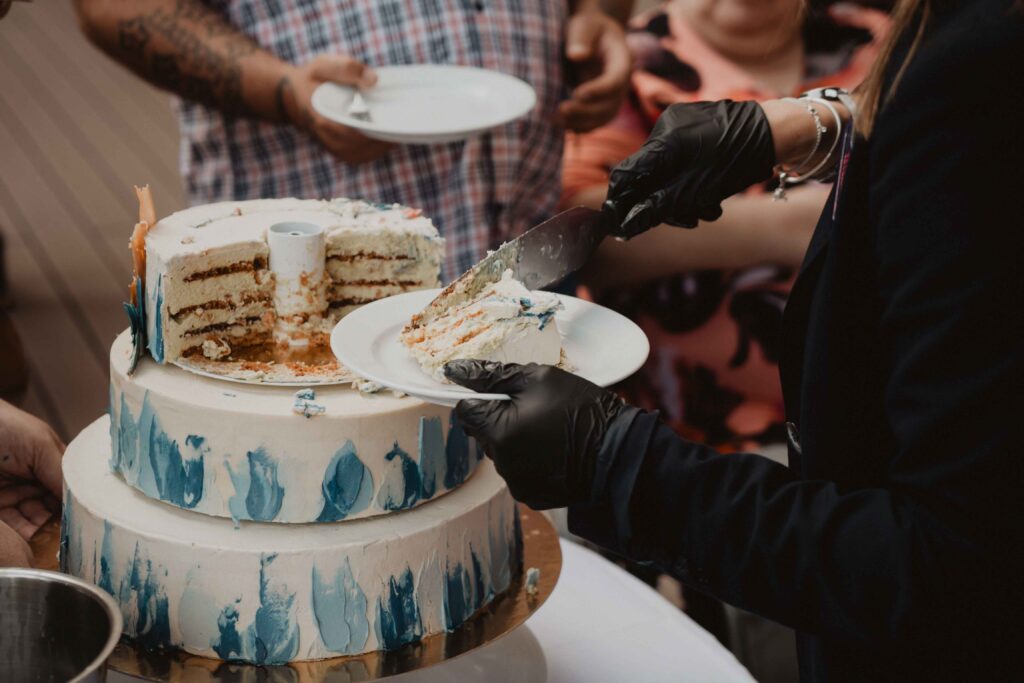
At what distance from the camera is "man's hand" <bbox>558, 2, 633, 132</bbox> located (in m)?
2.85

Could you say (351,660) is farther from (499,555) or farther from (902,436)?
(902,436)

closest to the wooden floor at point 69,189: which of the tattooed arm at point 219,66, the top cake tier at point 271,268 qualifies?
the tattooed arm at point 219,66

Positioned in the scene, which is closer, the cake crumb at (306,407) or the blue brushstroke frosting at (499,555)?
the cake crumb at (306,407)

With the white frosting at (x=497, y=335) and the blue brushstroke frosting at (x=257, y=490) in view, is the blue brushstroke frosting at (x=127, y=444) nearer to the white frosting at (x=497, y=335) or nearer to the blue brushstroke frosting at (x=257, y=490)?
the blue brushstroke frosting at (x=257, y=490)

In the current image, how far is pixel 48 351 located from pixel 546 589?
3.83 m

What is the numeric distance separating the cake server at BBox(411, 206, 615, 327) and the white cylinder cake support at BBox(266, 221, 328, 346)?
279mm

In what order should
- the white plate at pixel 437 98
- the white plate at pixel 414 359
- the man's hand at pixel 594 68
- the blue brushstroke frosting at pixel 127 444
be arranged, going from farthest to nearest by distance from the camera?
the man's hand at pixel 594 68
the white plate at pixel 437 98
the blue brushstroke frosting at pixel 127 444
the white plate at pixel 414 359

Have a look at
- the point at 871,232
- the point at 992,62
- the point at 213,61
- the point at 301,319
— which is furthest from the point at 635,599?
the point at 213,61

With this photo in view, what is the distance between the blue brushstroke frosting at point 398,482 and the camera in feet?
5.10

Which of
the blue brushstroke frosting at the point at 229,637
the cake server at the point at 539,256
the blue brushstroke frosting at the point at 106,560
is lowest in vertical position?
the blue brushstroke frosting at the point at 229,637

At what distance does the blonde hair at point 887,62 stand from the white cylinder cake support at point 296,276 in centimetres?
86

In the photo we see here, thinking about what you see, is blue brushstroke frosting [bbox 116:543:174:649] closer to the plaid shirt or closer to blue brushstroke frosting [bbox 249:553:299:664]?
blue brushstroke frosting [bbox 249:553:299:664]

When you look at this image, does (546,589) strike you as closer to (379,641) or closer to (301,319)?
(379,641)

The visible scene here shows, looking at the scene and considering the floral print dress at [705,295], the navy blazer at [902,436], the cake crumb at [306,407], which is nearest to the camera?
the navy blazer at [902,436]
